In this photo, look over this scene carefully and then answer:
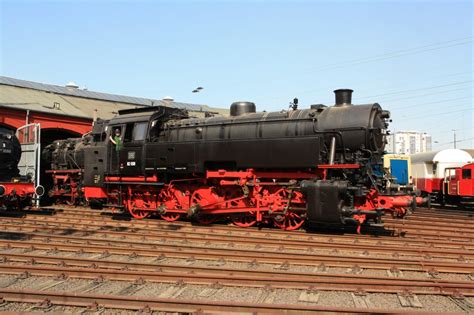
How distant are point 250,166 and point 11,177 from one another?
31.2ft

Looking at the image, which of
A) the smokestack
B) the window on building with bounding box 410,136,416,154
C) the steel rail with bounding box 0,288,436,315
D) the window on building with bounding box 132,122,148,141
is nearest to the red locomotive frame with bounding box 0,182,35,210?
the window on building with bounding box 132,122,148,141

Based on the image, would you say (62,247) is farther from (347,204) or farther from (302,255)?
(347,204)

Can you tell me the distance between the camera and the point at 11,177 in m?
15.3

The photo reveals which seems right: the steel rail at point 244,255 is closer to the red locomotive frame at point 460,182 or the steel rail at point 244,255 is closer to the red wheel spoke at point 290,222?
the red wheel spoke at point 290,222

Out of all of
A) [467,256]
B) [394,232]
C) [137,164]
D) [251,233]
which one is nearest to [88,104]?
[137,164]

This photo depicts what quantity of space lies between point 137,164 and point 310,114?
238 inches

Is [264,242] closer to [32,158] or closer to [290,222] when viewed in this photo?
[290,222]

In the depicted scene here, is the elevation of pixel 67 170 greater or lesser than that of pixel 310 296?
greater

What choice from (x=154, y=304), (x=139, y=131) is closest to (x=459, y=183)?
(x=139, y=131)

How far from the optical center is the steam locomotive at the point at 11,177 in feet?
48.4

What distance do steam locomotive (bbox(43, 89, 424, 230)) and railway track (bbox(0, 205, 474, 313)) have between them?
870mm

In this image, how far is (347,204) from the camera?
10094 millimetres

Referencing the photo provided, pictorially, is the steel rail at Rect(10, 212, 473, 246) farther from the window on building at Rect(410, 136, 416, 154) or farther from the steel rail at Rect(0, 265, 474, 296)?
the window on building at Rect(410, 136, 416, 154)

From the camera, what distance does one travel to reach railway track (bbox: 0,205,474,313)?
5379 millimetres
